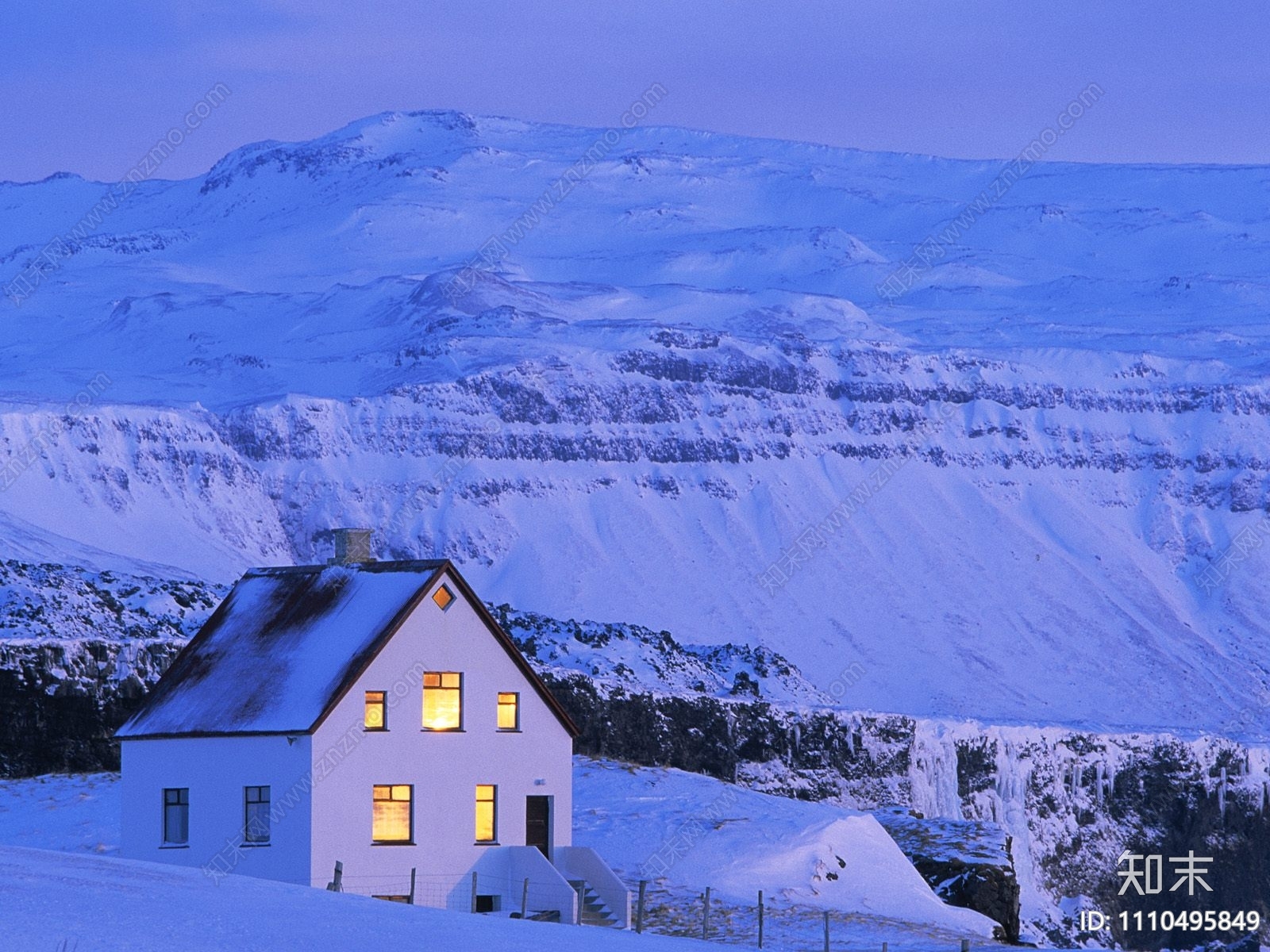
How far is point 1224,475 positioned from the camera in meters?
169

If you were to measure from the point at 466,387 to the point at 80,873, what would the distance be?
412 ft

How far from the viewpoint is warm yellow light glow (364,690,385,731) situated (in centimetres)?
4159

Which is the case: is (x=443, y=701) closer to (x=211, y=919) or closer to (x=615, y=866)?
(x=615, y=866)

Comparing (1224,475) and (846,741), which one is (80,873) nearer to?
(846,741)

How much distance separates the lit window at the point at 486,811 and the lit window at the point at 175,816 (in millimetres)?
5719

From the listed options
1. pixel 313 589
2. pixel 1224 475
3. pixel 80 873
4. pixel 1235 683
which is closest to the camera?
pixel 80 873

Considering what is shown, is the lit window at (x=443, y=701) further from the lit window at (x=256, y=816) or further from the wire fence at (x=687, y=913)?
the lit window at (x=256, y=816)

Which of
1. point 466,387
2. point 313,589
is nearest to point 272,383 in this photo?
point 466,387

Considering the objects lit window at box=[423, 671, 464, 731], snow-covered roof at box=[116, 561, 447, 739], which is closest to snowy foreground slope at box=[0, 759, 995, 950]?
snow-covered roof at box=[116, 561, 447, 739]

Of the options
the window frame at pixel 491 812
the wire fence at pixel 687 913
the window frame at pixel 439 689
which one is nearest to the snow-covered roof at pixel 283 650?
the window frame at pixel 439 689

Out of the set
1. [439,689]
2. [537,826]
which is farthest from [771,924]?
[439,689]

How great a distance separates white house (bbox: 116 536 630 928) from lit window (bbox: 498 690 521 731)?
4 centimetres

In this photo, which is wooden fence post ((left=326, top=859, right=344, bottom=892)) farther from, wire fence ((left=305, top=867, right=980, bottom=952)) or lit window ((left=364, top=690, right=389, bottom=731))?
lit window ((left=364, top=690, right=389, bottom=731))

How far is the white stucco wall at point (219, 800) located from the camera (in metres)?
40.8
